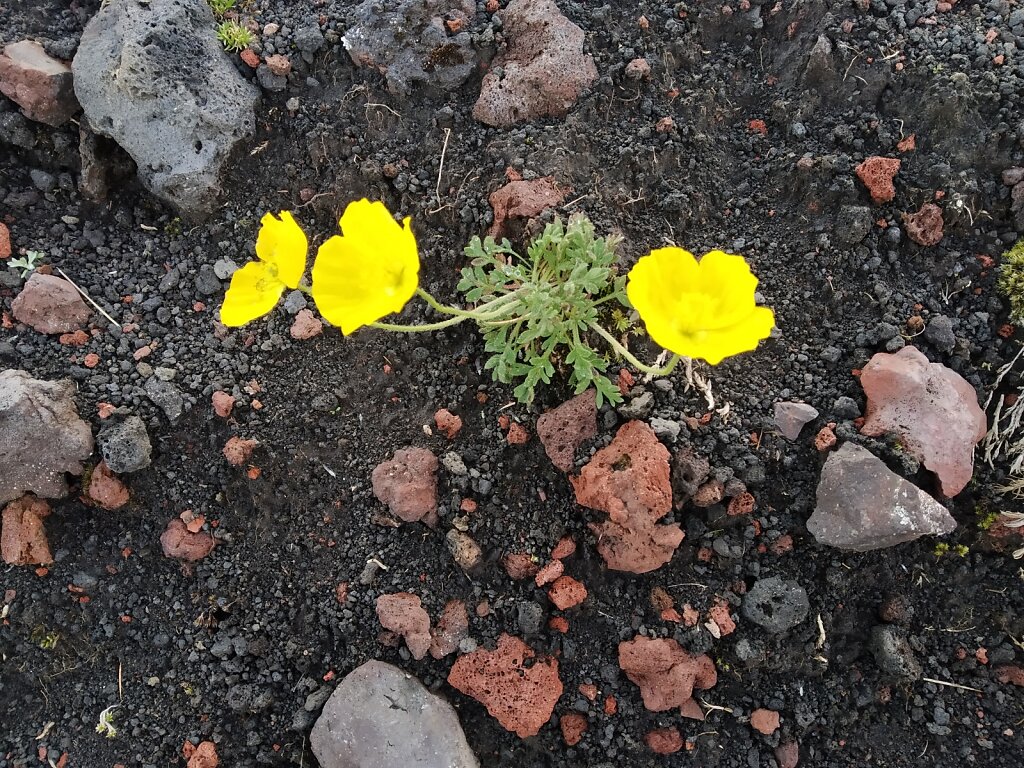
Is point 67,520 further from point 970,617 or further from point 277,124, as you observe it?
point 970,617

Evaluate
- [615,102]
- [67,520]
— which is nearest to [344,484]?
[67,520]

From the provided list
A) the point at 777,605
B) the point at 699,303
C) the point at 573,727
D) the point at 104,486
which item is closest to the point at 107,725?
the point at 104,486

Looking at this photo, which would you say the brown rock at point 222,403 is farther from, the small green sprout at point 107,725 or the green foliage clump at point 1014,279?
the green foliage clump at point 1014,279

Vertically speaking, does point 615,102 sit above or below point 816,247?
above

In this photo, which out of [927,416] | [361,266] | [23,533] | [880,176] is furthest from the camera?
[880,176]

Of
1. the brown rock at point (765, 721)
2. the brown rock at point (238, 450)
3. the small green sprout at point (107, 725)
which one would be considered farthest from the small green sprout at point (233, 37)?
the brown rock at point (765, 721)

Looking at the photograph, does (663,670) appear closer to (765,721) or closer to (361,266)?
(765,721)

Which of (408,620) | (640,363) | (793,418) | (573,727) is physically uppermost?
(640,363)
